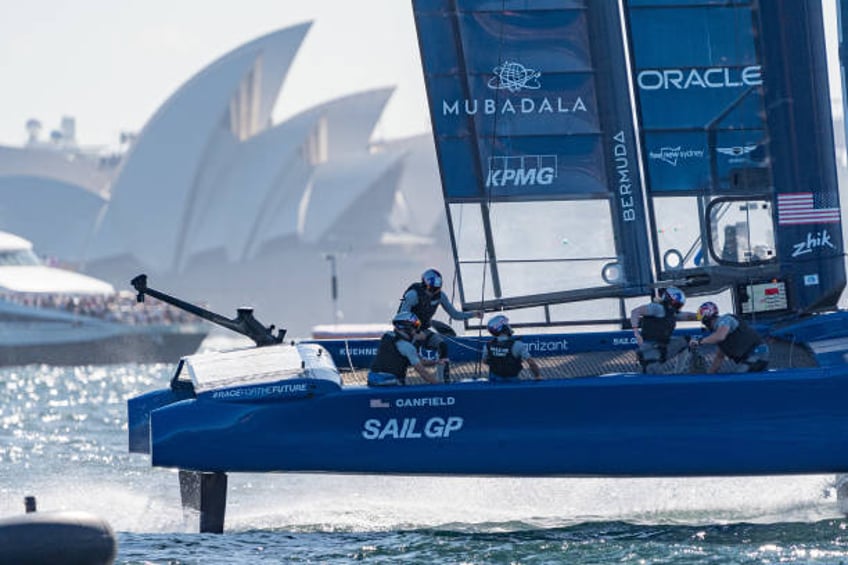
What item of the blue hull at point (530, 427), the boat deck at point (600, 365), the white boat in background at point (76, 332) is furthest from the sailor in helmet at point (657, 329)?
the white boat in background at point (76, 332)

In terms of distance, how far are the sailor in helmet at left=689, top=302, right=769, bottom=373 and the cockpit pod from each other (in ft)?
7.14

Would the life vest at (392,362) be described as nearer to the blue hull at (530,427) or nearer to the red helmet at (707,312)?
the blue hull at (530,427)

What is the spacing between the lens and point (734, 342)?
32.0 feet

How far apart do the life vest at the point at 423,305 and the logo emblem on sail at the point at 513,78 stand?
1.48 m

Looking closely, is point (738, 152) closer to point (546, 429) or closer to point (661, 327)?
point (661, 327)

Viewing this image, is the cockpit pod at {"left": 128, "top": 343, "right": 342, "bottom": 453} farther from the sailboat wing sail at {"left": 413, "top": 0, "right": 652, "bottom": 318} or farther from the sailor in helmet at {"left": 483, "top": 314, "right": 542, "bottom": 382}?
the sailboat wing sail at {"left": 413, "top": 0, "right": 652, "bottom": 318}

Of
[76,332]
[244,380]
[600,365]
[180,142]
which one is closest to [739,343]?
[600,365]

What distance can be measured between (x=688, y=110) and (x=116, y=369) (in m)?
29.8

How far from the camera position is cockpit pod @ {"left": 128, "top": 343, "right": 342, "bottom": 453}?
9.49 m

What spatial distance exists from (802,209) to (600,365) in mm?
1655

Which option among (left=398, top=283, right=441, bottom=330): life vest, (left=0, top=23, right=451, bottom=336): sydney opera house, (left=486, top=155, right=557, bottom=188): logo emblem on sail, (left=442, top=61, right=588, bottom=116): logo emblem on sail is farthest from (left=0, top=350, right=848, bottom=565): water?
(left=0, top=23, right=451, bottom=336): sydney opera house

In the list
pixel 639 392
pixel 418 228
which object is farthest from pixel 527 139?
pixel 418 228

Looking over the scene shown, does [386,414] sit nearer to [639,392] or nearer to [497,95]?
[639,392]

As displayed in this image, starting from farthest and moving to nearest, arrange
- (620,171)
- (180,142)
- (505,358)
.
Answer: (180,142), (620,171), (505,358)
